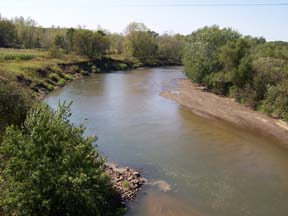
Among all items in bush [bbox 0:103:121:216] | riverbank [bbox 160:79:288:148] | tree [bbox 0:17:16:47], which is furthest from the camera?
tree [bbox 0:17:16:47]

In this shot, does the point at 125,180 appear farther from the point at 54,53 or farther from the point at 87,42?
the point at 87,42

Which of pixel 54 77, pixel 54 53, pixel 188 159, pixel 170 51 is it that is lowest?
pixel 188 159

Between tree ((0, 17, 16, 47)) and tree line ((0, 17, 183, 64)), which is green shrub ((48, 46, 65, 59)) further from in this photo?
tree ((0, 17, 16, 47))

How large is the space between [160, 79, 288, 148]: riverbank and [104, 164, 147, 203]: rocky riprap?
1476 cm

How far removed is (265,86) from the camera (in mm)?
39844

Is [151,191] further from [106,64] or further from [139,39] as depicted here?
[139,39]

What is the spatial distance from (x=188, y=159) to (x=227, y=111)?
16974 millimetres

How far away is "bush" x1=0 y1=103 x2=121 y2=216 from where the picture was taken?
1263cm

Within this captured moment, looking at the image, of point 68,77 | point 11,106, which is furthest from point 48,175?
point 68,77

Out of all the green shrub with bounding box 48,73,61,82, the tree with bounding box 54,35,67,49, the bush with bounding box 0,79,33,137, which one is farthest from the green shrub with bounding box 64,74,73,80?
the bush with bounding box 0,79,33,137

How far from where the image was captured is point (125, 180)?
64.8 ft

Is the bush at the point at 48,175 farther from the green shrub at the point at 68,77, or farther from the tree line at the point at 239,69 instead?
the green shrub at the point at 68,77

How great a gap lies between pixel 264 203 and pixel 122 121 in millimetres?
18278

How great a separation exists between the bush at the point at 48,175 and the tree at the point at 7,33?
7996 cm
